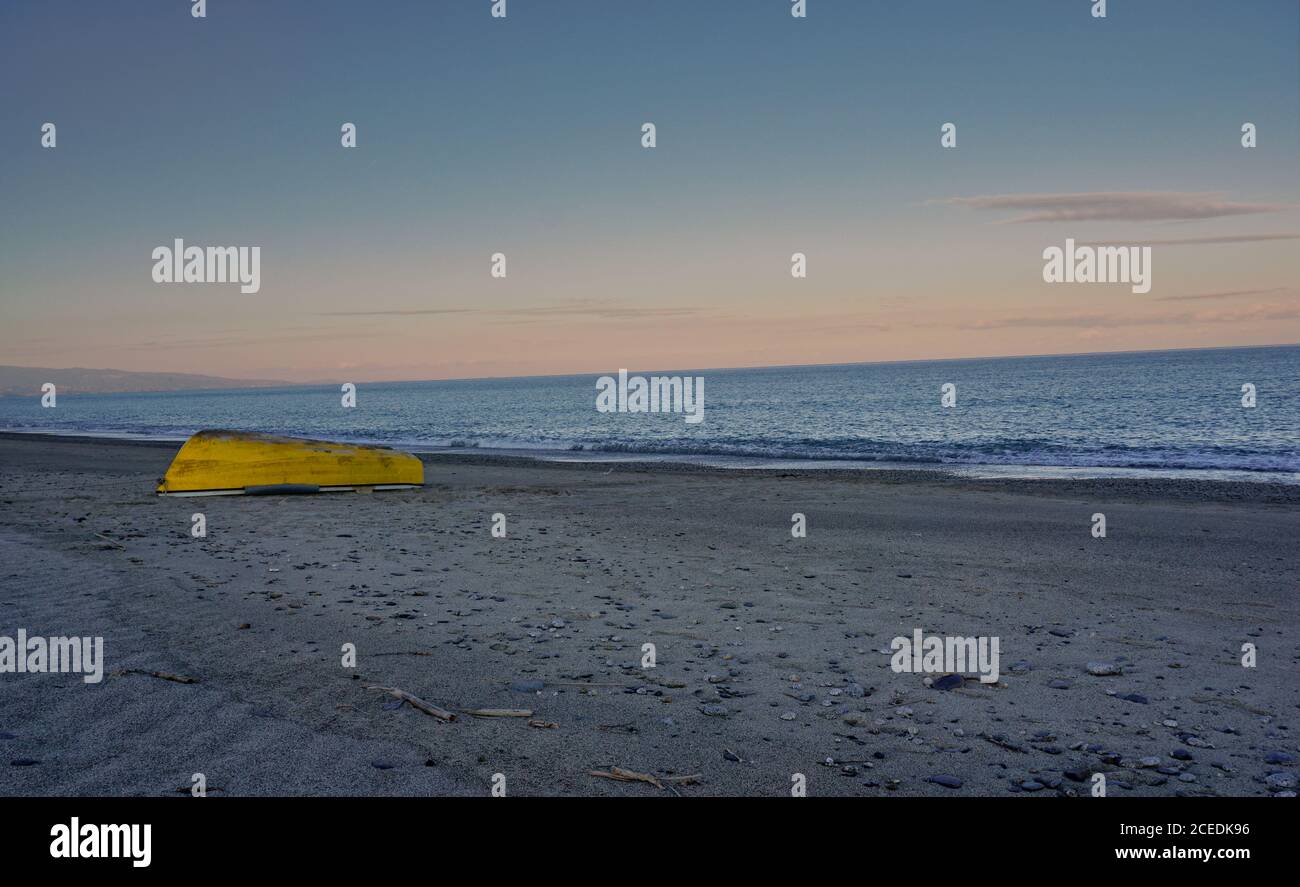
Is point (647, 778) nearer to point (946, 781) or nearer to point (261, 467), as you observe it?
point (946, 781)

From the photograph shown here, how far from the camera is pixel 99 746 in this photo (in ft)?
14.6

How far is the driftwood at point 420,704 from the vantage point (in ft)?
16.1

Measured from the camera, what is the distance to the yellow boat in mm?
15477

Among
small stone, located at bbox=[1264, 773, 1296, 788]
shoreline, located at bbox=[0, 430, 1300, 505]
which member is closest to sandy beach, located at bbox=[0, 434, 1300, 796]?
small stone, located at bbox=[1264, 773, 1296, 788]

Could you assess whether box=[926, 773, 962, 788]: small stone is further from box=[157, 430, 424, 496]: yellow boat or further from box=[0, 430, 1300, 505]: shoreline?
box=[157, 430, 424, 496]: yellow boat

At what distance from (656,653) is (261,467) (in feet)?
39.6

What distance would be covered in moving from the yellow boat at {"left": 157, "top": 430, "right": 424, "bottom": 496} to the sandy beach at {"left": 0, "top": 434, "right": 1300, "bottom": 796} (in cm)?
270

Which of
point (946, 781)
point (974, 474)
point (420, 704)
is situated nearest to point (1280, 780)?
point (946, 781)

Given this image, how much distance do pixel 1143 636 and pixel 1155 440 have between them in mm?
28161

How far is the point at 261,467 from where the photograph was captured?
15.6 m

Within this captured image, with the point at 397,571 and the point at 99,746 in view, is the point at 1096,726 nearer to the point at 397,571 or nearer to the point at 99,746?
the point at 99,746

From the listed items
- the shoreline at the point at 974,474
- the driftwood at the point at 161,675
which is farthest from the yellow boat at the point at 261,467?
the driftwood at the point at 161,675

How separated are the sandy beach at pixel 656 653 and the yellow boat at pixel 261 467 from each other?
2.70 m

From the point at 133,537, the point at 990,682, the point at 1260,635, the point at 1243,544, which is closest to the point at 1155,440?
the point at 1243,544
